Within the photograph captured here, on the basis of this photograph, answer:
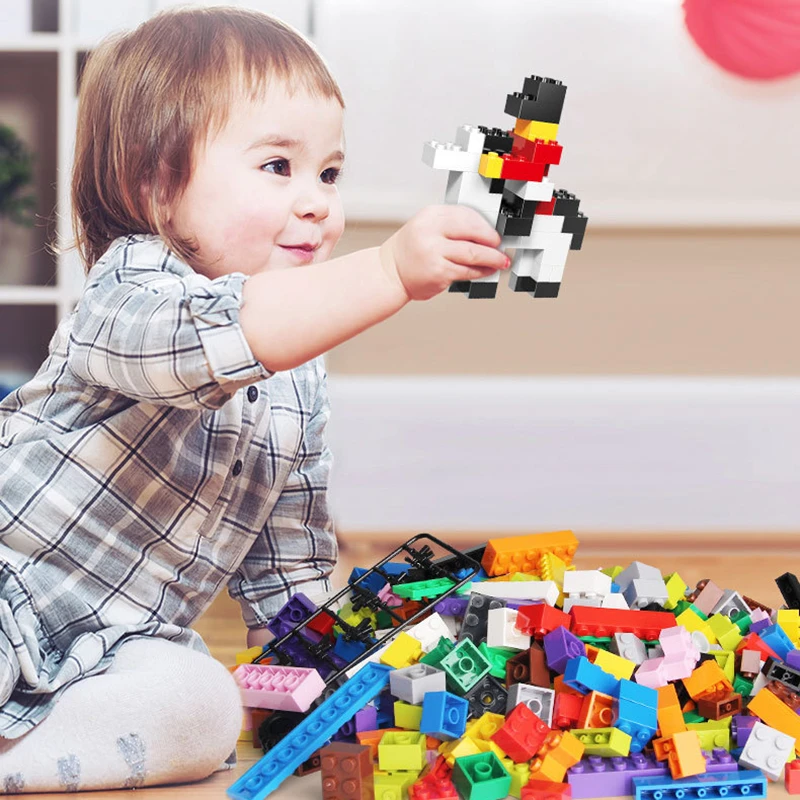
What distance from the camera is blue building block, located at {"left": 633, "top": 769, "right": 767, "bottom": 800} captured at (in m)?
0.70

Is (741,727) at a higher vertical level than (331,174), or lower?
lower

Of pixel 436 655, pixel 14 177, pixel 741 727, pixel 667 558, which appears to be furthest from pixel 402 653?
pixel 14 177

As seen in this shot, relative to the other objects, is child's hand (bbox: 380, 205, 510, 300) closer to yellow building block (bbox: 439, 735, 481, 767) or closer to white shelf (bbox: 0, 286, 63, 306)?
yellow building block (bbox: 439, 735, 481, 767)

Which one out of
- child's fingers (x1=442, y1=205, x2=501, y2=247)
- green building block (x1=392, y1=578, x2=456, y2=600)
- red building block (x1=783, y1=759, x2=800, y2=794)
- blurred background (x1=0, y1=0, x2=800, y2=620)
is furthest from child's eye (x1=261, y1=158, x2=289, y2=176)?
blurred background (x1=0, y1=0, x2=800, y2=620)

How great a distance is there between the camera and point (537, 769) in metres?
0.71

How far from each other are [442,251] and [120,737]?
36 cm

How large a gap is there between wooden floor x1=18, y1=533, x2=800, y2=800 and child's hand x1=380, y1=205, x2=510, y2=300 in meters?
0.48

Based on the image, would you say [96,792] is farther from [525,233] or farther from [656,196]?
[656,196]

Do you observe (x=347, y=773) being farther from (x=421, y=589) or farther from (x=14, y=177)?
(x=14, y=177)

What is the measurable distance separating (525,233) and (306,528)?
441mm

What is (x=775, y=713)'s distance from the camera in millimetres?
761

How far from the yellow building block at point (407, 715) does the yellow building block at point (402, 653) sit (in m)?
0.03

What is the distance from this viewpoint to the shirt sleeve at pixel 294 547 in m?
1.00

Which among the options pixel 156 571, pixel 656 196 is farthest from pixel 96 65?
pixel 656 196
